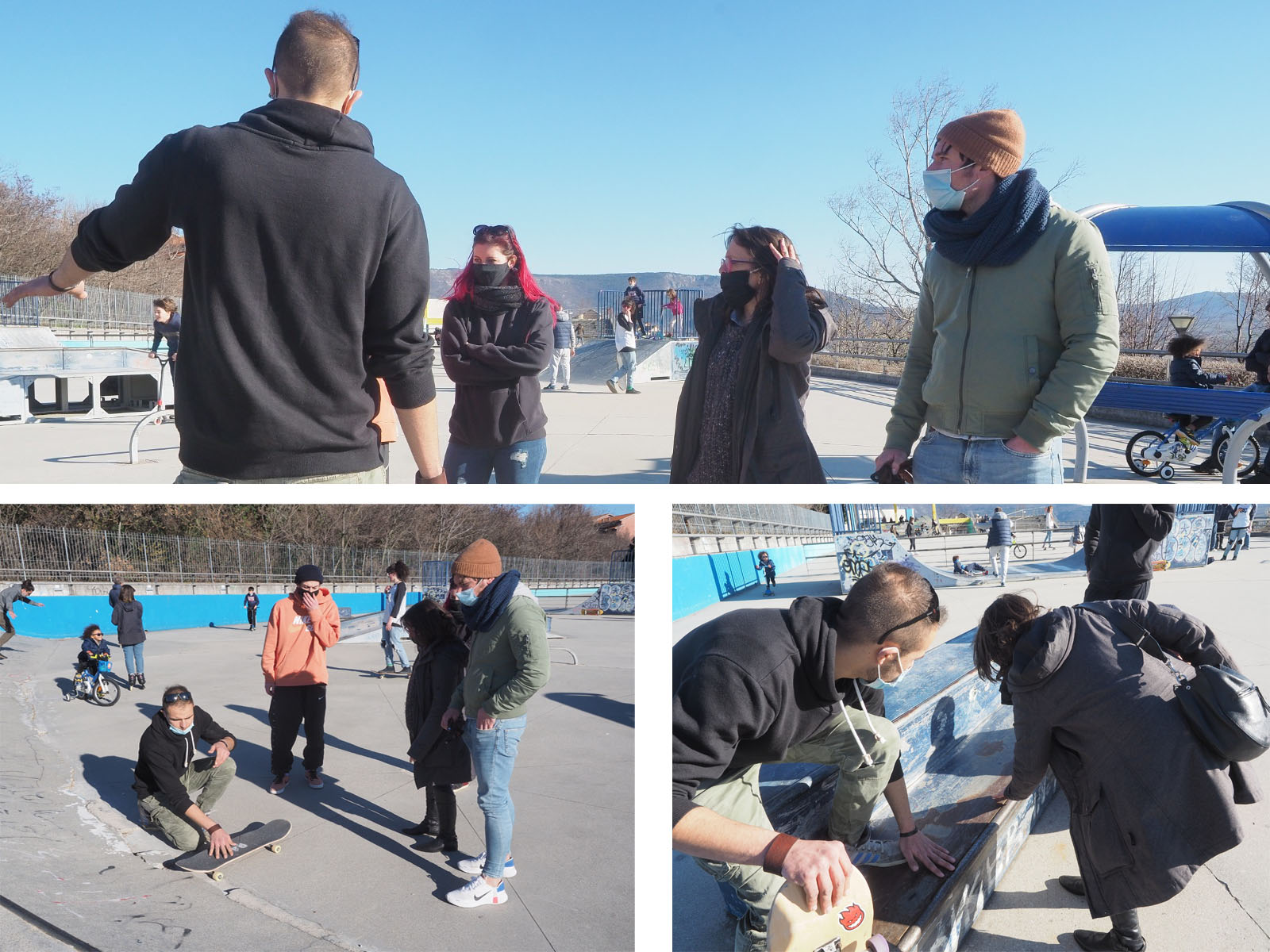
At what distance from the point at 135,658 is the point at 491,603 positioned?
1.10 meters

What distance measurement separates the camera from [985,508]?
2.43 metres

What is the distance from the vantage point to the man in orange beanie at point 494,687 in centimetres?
237

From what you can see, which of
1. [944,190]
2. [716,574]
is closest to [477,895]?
[716,574]

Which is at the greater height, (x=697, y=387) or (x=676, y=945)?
(x=697, y=387)

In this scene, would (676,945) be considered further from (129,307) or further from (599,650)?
(129,307)

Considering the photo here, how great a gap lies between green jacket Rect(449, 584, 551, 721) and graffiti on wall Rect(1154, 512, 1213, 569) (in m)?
1.76

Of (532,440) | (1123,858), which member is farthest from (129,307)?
(1123,858)

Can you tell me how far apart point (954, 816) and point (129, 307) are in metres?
44.1

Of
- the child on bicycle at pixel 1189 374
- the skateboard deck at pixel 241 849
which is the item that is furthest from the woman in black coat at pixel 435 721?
the child on bicycle at pixel 1189 374

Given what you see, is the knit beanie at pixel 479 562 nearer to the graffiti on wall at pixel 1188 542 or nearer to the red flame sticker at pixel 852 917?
the red flame sticker at pixel 852 917

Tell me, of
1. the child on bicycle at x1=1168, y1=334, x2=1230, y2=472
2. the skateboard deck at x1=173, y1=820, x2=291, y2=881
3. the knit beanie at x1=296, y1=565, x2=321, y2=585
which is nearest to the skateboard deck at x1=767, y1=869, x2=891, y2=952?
the skateboard deck at x1=173, y1=820, x2=291, y2=881

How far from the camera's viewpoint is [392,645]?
258 cm

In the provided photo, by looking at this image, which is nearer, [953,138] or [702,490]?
[702,490]

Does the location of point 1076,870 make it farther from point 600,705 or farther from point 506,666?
point 506,666
